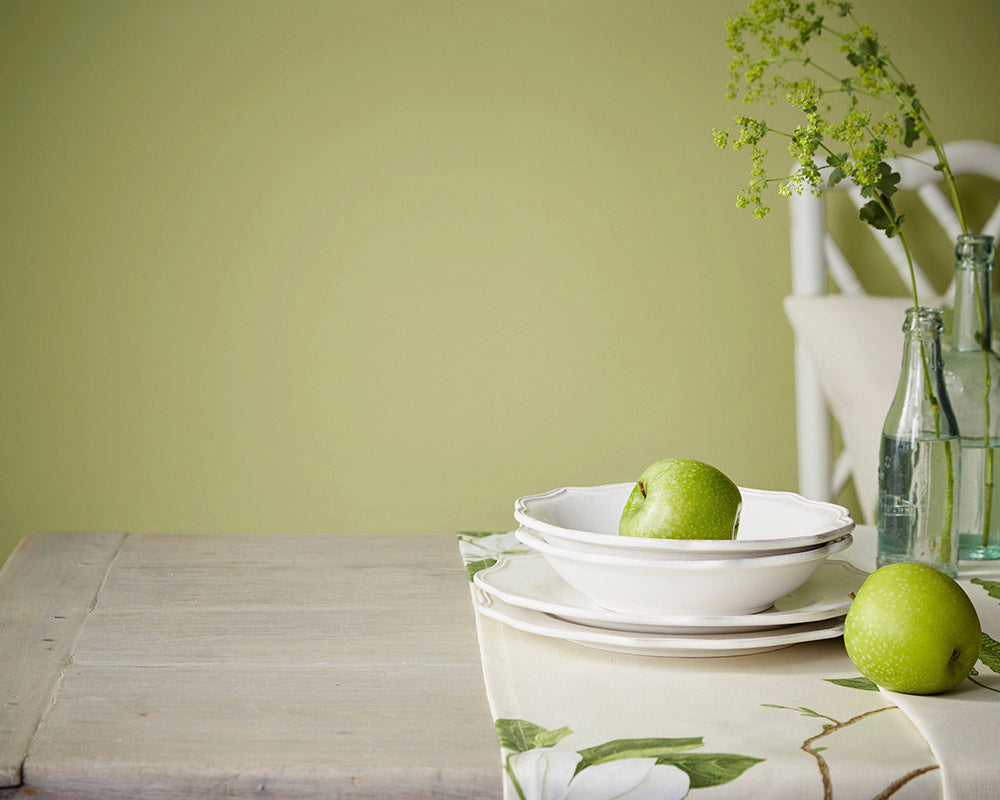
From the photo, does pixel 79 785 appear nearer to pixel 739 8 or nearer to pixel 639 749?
pixel 639 749

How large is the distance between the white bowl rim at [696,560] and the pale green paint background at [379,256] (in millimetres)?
1227

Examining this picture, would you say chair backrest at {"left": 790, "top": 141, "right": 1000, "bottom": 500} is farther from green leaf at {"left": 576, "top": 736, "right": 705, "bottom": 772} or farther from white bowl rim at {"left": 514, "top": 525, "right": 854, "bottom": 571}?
green leaf at {"left": 576, "top": 736, "right": 705, "bottom": 772}

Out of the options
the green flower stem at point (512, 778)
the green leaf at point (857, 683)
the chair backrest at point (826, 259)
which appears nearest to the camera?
the green flower stem at point (512, 778)

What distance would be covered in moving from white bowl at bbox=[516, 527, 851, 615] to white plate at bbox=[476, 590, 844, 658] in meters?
0.02

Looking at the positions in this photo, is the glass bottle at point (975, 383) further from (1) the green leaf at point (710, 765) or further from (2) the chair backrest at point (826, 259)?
(2) the chair backrest at point (826, 259)

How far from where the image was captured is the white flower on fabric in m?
0.49

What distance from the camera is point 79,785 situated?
1.67ft

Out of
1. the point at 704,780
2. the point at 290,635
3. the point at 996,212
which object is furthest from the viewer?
the point at 996,212

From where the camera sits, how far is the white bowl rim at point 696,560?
623 millimetres

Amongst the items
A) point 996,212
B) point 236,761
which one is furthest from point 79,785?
point 996,212

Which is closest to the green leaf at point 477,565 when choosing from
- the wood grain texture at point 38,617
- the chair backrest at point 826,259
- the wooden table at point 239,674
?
the wooden table at point 239,674

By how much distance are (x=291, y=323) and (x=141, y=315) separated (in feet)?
0.82

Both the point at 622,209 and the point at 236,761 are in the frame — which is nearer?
the point at 236,761

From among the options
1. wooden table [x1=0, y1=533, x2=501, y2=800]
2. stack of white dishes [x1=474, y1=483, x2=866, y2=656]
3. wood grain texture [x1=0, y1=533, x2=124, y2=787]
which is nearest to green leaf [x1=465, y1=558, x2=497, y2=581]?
wooden table [x1=0, y1=533, x2=501, y2=800]
